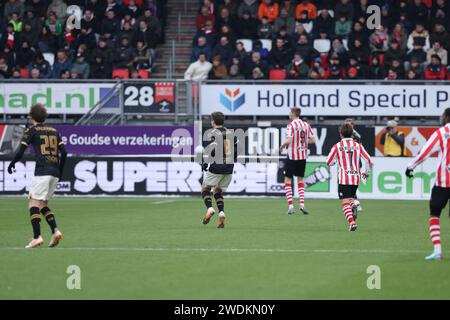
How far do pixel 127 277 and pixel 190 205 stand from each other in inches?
520

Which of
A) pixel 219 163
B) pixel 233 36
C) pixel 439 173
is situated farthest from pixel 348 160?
pixel 233 36

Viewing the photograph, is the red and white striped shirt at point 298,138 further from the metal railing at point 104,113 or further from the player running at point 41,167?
the player running at point 41,167

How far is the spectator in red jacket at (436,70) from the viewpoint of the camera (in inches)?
1129

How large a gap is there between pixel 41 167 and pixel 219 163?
174 inches

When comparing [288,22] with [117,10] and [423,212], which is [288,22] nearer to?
[117,10]

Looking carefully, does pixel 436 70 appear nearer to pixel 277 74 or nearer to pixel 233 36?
pixel 277 74

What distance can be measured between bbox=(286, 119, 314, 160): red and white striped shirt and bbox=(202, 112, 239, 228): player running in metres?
4.31

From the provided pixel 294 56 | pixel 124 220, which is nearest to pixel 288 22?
pixel 294 56

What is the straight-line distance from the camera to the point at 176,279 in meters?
11.5

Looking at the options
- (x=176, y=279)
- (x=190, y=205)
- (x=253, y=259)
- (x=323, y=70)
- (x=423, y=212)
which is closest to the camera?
(x=176, y=279)

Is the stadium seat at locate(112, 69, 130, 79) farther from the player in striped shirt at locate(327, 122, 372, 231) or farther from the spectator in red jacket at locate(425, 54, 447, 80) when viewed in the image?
the player in striped shirt at locate(327, 122, 372, 231)

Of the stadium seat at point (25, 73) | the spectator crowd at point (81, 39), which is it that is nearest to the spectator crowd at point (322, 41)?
the spectator crowd at point (81, 39)

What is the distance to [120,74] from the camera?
30516 millimetres

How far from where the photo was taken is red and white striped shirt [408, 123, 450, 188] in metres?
13.1
